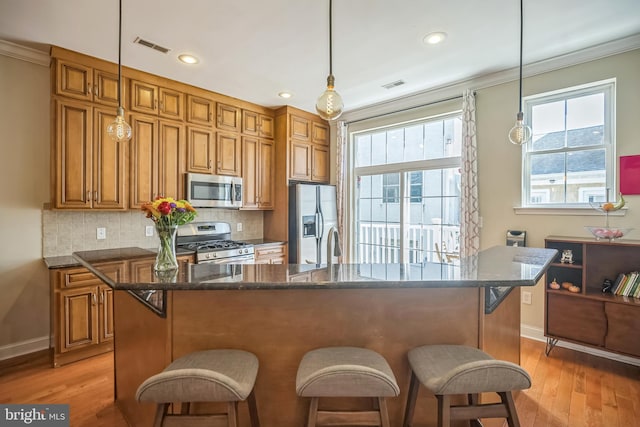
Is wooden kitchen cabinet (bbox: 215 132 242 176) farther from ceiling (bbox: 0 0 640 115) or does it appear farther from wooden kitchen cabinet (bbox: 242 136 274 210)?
ceiling (bbox: 0 0 640 115)

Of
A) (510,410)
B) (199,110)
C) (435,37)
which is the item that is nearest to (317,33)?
(435,37)

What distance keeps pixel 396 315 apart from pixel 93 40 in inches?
126

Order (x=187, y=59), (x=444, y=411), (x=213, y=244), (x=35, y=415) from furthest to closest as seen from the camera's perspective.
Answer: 1. (x=213, y=244)
2. (x=187, y=59)
3. (x=35, y=415)
4. (x=444, y=411)

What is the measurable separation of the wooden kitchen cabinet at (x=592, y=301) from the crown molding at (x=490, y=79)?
1.64m

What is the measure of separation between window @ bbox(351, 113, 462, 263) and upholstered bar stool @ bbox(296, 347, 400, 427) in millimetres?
2619

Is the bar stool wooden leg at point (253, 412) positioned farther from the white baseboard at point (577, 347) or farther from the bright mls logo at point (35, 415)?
the white baseboard at point (577, 347)

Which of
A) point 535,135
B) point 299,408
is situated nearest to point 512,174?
point 535,135

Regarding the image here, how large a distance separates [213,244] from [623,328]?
390 cm

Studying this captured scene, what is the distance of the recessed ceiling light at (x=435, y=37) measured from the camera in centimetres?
264

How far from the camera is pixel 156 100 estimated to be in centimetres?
347

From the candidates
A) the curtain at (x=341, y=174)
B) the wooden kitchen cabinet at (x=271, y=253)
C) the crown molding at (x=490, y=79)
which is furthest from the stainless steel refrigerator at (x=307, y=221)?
the crown molding at (x=490, y=79)

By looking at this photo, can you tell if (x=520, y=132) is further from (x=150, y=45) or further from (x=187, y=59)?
(x=150, y=45)

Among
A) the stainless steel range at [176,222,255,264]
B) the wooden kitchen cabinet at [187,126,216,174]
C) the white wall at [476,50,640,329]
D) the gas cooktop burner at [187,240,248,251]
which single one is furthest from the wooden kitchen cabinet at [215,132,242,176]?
the white wall at [476,50,640,329]

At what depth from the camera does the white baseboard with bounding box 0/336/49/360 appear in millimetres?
2853
